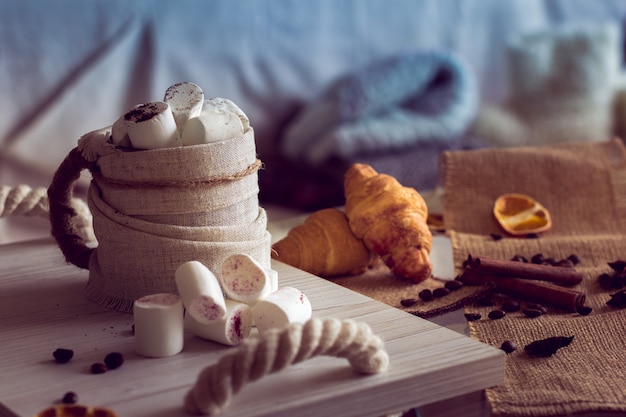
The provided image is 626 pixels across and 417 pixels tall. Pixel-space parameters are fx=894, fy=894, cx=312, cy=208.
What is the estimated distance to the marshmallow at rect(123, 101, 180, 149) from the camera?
94 centimetres

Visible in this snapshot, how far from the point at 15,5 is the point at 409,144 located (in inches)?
46.5

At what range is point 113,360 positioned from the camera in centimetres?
85

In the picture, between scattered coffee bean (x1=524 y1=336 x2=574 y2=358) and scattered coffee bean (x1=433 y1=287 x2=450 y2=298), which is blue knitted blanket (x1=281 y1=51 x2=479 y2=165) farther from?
scattered coffee bean (x1=524 y1=336 x2=574 y2=358)

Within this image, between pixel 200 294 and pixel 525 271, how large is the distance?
0.50m

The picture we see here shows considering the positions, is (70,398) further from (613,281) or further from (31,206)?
(613,281)

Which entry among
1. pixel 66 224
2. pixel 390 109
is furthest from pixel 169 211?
pixel 390 109

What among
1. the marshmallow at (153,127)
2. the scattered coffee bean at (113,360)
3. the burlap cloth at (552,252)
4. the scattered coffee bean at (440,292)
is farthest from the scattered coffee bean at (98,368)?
the scattered coffee bean at (440,292)

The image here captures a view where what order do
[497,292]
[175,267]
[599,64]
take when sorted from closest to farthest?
[175,267], [497,292], [599,64]

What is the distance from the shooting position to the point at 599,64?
2.91 m

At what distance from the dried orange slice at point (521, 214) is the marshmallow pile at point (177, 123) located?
0.58 m

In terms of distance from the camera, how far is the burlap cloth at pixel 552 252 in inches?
34.3

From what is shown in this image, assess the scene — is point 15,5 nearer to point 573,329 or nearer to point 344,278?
point 344,278

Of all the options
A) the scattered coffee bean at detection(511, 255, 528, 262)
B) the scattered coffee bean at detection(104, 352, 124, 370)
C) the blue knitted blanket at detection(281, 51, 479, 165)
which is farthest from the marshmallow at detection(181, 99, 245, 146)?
the blue knitted blanket at detection(281, 51, 479, 165)

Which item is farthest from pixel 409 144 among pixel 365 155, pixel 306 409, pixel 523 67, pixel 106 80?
pixel 306 409
